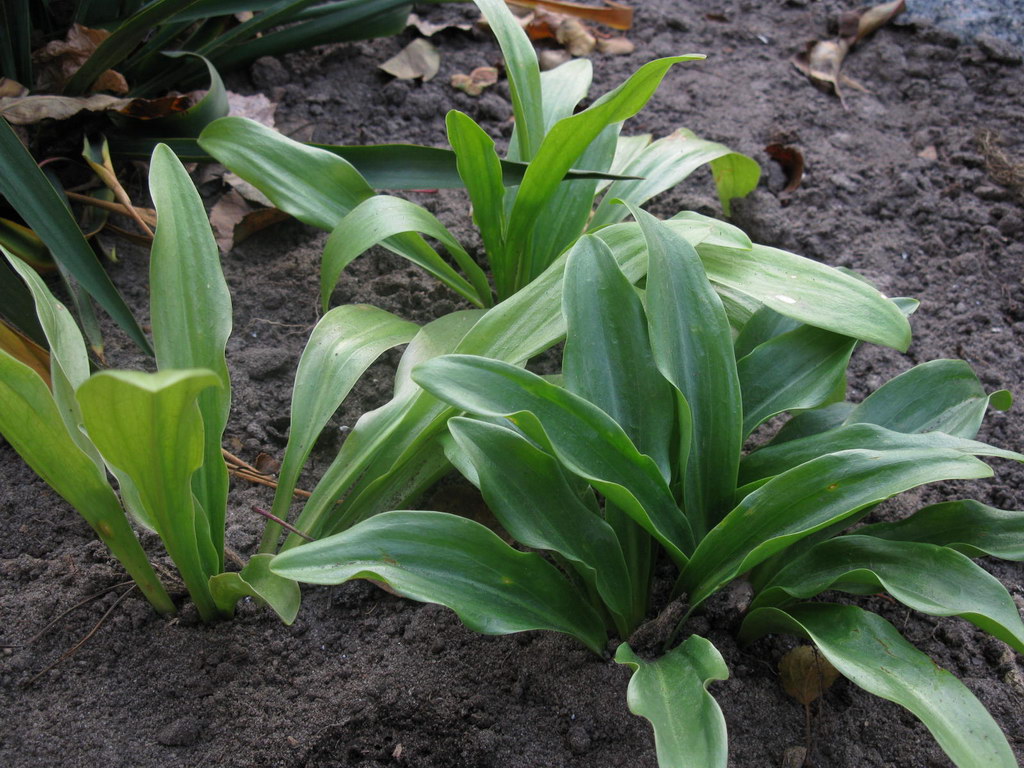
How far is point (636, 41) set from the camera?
2.59 m

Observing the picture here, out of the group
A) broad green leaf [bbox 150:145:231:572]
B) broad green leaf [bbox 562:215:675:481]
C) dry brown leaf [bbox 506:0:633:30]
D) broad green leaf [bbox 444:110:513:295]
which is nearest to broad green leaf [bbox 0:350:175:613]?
broad green leaf [bbox 150:145:231:572]

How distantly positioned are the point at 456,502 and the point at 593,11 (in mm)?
1759

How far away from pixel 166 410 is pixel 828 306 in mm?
948

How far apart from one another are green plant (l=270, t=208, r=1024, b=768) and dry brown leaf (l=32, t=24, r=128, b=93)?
4.29 ft

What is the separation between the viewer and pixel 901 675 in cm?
102

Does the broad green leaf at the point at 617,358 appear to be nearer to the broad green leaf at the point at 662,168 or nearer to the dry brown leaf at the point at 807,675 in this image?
the dry brown leaf at the point at 807,675

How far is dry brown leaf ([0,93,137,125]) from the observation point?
5.65ft

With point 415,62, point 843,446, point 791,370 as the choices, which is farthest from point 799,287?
point 415,62

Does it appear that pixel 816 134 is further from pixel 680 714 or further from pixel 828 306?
pixel 680 714

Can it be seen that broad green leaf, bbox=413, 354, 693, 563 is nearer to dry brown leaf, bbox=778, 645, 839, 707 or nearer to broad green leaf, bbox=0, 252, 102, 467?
dry brown leaf, bbox=778, 645, 839, 707

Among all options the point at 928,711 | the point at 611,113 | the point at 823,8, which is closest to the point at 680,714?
the point at 928,711

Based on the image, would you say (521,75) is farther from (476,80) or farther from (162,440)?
(162,440)

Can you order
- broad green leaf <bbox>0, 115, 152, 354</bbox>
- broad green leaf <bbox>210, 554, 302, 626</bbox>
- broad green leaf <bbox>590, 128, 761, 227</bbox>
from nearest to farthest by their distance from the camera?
broad green leaf <bbox>210, 554, 302, 626</bbox> → broad green leaf <bbox>0, 115, 152, 354</bbox> → broad green leaf <bbox>590, 128, 761, 227</bbox>

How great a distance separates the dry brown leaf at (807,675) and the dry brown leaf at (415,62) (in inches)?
71.9
